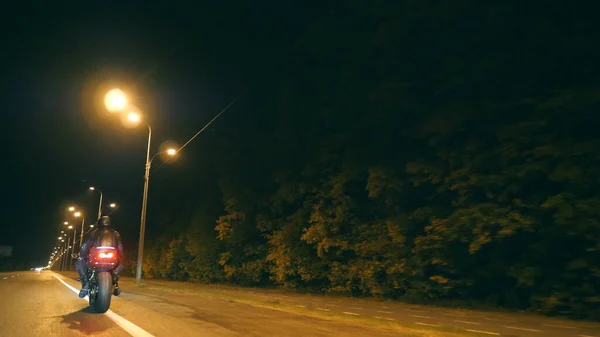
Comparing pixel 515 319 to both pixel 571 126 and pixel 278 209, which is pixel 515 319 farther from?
pixel 278 209

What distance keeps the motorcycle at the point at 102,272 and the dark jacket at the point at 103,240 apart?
0.18 m

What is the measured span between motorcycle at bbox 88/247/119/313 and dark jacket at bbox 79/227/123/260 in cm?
18

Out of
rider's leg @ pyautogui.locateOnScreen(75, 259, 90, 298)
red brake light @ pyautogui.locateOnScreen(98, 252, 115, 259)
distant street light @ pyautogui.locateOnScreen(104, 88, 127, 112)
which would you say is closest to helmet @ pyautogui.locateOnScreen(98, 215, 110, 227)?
red brake light @ pyautogui.locateOnScreen(98, 252, 115, 259)

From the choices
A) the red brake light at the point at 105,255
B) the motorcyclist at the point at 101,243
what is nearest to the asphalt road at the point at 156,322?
the motorcyclist at the point at 101,243

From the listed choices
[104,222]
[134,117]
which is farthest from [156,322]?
[134,117]

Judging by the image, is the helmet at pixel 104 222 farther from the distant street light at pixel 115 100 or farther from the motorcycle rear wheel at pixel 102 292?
the distant street light at pixel 115 100

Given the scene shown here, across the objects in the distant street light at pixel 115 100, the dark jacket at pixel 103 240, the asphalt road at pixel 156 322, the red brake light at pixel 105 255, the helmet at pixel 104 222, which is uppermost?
the distant street light at pixel 115 100

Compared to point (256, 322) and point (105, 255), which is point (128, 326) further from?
point (256, 322)

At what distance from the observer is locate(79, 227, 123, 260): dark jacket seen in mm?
11188

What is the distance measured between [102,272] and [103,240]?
0.70 m

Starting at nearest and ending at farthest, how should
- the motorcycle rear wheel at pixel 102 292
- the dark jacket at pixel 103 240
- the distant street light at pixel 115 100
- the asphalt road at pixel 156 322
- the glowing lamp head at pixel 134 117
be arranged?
the asphalt road at pixel 156 322 < the motorcycle rear wheel at pixel 102 292 < the dark jacket at pixel 103 240 < the distant street light at pixel 115 100 < the glowing lamp head at pixel 134 117

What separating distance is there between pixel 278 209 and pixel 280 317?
13637 millimetres

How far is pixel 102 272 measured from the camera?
10.8 metres

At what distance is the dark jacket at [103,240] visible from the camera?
11.2 m
